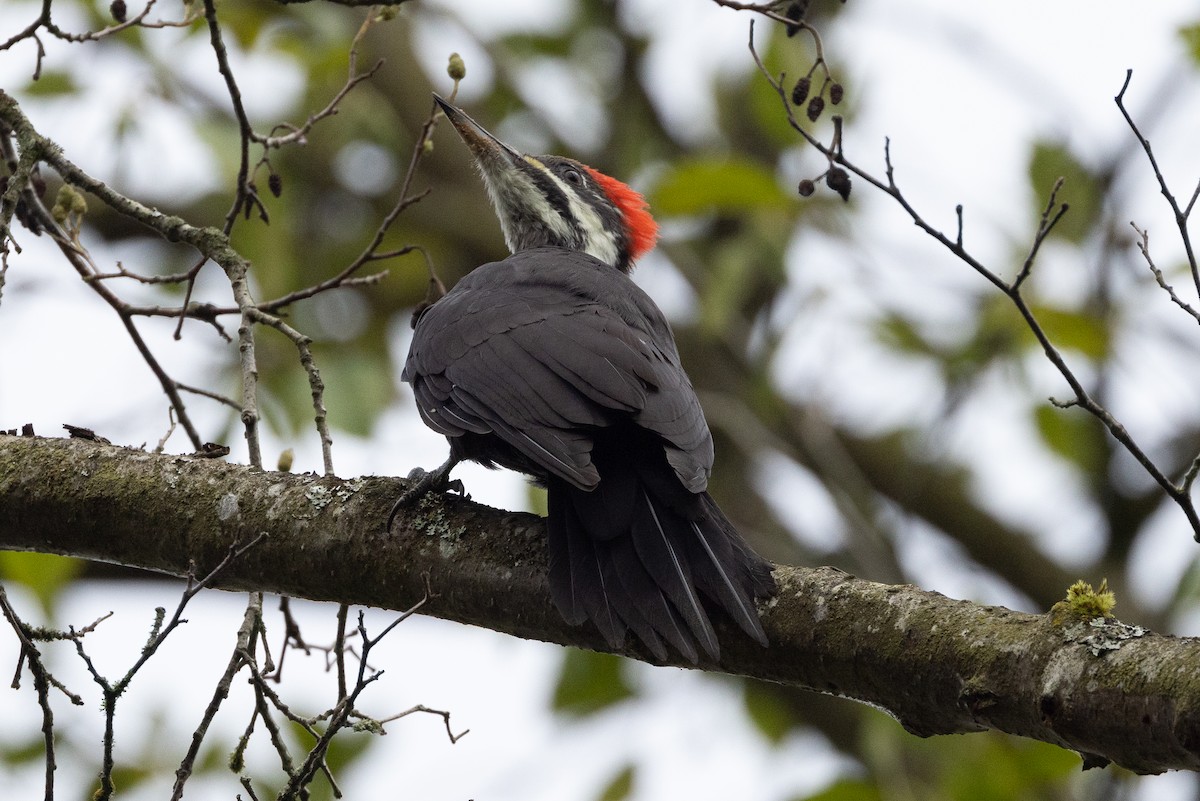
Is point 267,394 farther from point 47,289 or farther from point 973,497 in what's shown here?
point 973,497

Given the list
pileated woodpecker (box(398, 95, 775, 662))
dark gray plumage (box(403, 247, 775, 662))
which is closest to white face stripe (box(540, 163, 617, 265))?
pileated woodpecker (box(398, 95, 775, 662))

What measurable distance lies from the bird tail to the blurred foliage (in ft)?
7.97

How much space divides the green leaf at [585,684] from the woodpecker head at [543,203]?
7.22 feet

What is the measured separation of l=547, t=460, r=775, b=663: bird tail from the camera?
2.75m

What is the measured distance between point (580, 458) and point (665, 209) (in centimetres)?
301

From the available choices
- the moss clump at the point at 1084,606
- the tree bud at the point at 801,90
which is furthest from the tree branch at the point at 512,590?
the tree bud at the point at 801,90

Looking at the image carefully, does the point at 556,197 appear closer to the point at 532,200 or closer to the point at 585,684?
the point at 532,200

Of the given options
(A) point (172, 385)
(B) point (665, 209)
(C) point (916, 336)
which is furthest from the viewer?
(C) point (916, 336)

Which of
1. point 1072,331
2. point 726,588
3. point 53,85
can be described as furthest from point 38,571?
point 1072,331

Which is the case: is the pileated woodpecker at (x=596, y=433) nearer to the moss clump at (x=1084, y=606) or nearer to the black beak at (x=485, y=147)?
the moss clump at (x=1084, y=606)

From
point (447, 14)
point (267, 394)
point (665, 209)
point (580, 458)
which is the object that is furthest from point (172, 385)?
point (447, 14)

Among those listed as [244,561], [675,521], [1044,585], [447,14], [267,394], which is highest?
[447,14]

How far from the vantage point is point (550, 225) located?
536 centimetres

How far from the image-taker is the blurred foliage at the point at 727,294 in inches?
217
